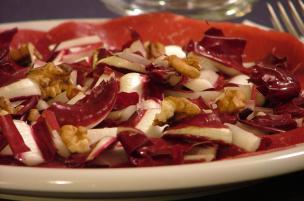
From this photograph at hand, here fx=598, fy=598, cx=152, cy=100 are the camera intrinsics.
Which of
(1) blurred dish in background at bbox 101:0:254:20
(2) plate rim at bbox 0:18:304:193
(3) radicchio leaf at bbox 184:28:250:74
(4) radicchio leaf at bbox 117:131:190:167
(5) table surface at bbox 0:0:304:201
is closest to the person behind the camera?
(2) plate rim at bbox 0:18:304:193

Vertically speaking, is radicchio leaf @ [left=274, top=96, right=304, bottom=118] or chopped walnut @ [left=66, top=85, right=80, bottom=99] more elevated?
chopped walnut @ [left=66, top=85, right=80, bottom=99]

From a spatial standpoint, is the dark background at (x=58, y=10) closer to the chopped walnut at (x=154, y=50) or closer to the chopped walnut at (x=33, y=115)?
the chopped walnut at (x=154, y=50)

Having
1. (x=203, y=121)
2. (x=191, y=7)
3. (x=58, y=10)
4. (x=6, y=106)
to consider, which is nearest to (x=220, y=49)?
(x=203, y=121)

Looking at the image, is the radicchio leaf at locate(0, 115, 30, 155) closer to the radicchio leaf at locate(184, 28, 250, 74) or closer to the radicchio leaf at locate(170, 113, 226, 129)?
the radicchio leaf at locate(170, 113, 226, 129)

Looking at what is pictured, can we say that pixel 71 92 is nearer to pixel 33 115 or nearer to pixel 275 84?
pixel 33 115

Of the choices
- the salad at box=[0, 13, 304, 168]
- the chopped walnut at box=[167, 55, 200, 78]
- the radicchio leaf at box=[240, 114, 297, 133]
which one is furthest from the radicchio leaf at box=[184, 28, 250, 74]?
the radicchio leaf at box=[240, 114, 297, 133]

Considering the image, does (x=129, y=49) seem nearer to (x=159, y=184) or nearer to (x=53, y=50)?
(x=53, y=50)
